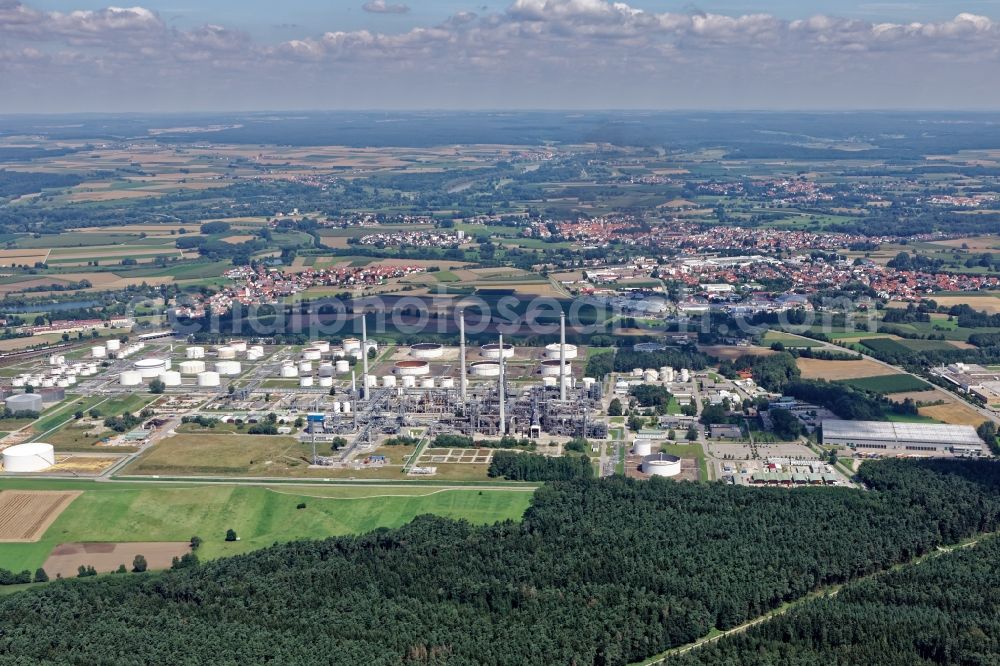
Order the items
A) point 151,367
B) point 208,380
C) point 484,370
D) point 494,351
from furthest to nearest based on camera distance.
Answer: point 494,351
point 151,367
point 484,370
point 208,380

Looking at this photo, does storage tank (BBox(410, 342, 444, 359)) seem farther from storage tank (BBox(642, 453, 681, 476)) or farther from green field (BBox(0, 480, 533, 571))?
storage tank (BBox(642, 453, 681, 476))

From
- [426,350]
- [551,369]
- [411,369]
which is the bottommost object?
[426,350]

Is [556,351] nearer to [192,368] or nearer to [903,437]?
[192,368]

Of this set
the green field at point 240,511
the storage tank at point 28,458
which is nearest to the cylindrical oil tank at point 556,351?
the green field at point 240,511

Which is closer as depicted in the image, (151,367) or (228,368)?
(151,367)

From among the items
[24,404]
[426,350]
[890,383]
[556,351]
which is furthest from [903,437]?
[24,404]

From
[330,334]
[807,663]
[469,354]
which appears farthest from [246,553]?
[330,334]

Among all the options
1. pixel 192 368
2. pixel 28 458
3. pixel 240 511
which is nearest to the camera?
pixel 240 511

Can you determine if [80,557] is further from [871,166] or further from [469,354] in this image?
[871,166]
